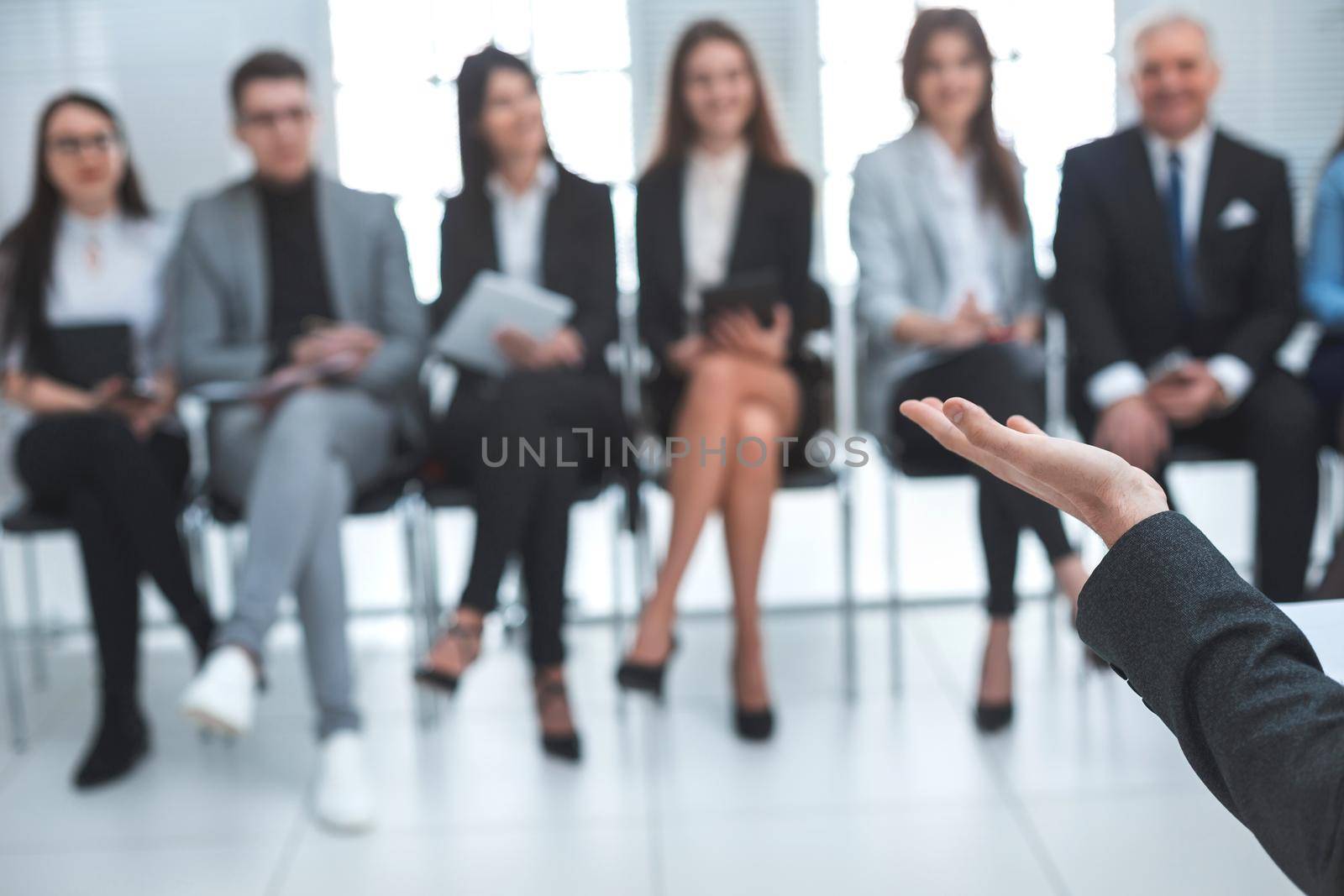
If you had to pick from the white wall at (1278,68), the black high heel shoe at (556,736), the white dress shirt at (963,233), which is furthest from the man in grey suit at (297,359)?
the white wall at (1278,68)

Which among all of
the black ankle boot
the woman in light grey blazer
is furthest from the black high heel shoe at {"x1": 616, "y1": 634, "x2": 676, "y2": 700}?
the black ankle boot

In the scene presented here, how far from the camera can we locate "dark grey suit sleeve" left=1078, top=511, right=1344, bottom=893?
0.75 meters

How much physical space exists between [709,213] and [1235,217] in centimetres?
103

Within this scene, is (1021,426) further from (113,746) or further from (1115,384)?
(113,746)

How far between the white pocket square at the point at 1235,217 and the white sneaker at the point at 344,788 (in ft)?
6.15

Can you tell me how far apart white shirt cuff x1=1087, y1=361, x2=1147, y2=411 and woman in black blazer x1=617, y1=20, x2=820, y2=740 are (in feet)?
1.76

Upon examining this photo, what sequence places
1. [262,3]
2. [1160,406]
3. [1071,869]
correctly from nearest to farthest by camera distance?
[1071,869] → [1160,406] → [262,3]

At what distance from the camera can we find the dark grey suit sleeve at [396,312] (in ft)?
8.45

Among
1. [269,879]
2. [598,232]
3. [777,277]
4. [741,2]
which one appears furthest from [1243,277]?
[741,2]

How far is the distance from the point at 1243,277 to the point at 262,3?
332 cm

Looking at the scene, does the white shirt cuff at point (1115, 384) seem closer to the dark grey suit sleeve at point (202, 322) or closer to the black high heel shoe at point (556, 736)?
the black high heel shoe at point (556, 736)

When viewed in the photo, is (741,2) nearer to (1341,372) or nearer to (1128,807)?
(1341,372)

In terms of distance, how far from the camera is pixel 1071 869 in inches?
74.1

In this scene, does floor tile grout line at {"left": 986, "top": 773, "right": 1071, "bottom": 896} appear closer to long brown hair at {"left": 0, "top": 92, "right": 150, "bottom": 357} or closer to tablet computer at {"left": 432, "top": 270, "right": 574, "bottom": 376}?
tablet computer at {"left": 432, "top": 270, "right": 574, "bottom": 376}
